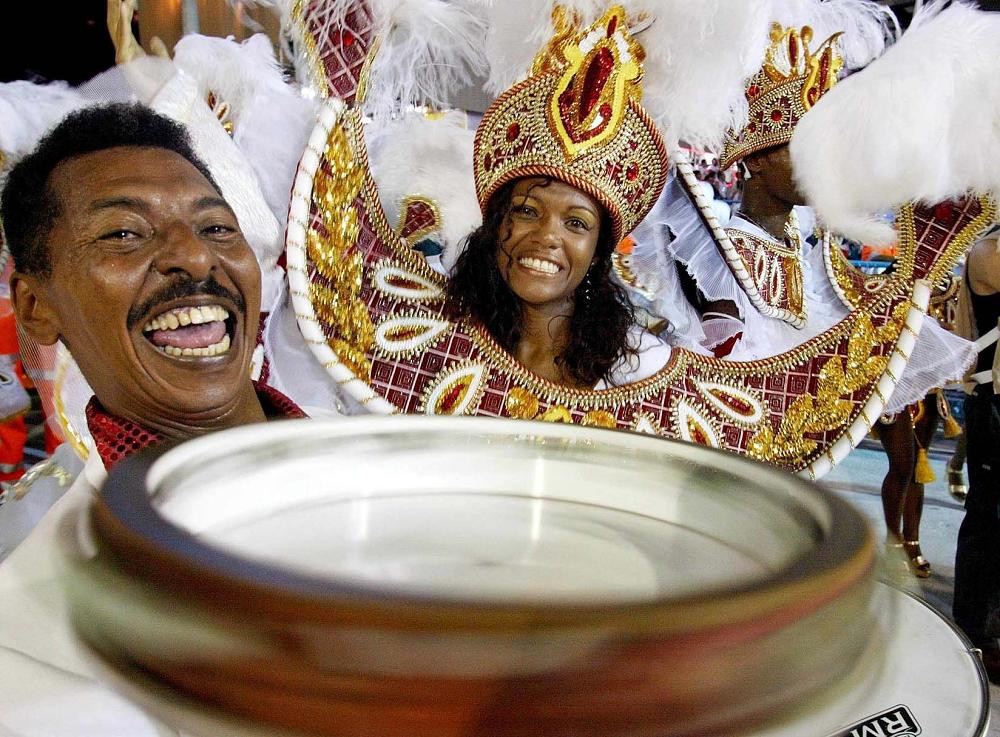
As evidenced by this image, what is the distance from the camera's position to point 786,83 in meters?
2.13

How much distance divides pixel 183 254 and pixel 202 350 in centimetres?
11

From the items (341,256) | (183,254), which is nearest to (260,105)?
(341,256)

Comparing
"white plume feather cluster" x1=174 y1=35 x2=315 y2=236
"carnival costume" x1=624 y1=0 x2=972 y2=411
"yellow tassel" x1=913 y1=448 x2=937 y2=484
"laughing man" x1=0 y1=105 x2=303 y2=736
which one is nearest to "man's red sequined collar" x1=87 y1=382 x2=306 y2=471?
"laughing man" x1=0 y1=105 x2=303 y2=736

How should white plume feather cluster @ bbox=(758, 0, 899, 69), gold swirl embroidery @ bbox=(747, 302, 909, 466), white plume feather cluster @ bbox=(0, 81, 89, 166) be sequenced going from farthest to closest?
1. white plume feather cluster @ bbox=(758, 0, 899, 69)
2. gold swirl embroidery @ bbox=(747, 302, 909, 466)
3. white plume feather cluster @ bbox=(0, 81, 89, 166)

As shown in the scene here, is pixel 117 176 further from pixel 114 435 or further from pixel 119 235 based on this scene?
pixel 114 435

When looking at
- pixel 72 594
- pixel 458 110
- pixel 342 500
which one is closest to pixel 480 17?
pixel 458 110

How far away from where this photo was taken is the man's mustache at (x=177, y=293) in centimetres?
86

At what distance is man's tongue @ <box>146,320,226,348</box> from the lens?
2.91 feet

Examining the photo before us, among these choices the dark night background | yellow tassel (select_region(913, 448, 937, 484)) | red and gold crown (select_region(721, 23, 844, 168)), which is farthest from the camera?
yellow tassel (select_region(913, 448, 937, 484))

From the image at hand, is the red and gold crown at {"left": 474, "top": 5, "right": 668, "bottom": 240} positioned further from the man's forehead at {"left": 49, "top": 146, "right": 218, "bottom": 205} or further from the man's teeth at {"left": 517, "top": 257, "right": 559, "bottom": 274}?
the man's forehead at {"left": 49, "top": 146, "right": 218, "bottom": 205}

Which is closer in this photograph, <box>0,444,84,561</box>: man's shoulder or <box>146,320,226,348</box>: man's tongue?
<box>146,320,226,348</box>: man's tongue

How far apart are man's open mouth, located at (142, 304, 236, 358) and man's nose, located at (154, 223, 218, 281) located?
0.04 metres

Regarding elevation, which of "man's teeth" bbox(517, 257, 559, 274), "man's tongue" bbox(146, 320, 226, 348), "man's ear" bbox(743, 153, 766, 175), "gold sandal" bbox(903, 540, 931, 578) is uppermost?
"man's tongue" bbox(146, 320, 226, 348)

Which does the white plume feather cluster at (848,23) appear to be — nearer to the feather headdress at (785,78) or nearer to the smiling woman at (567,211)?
the feather headdress at (785,78)
